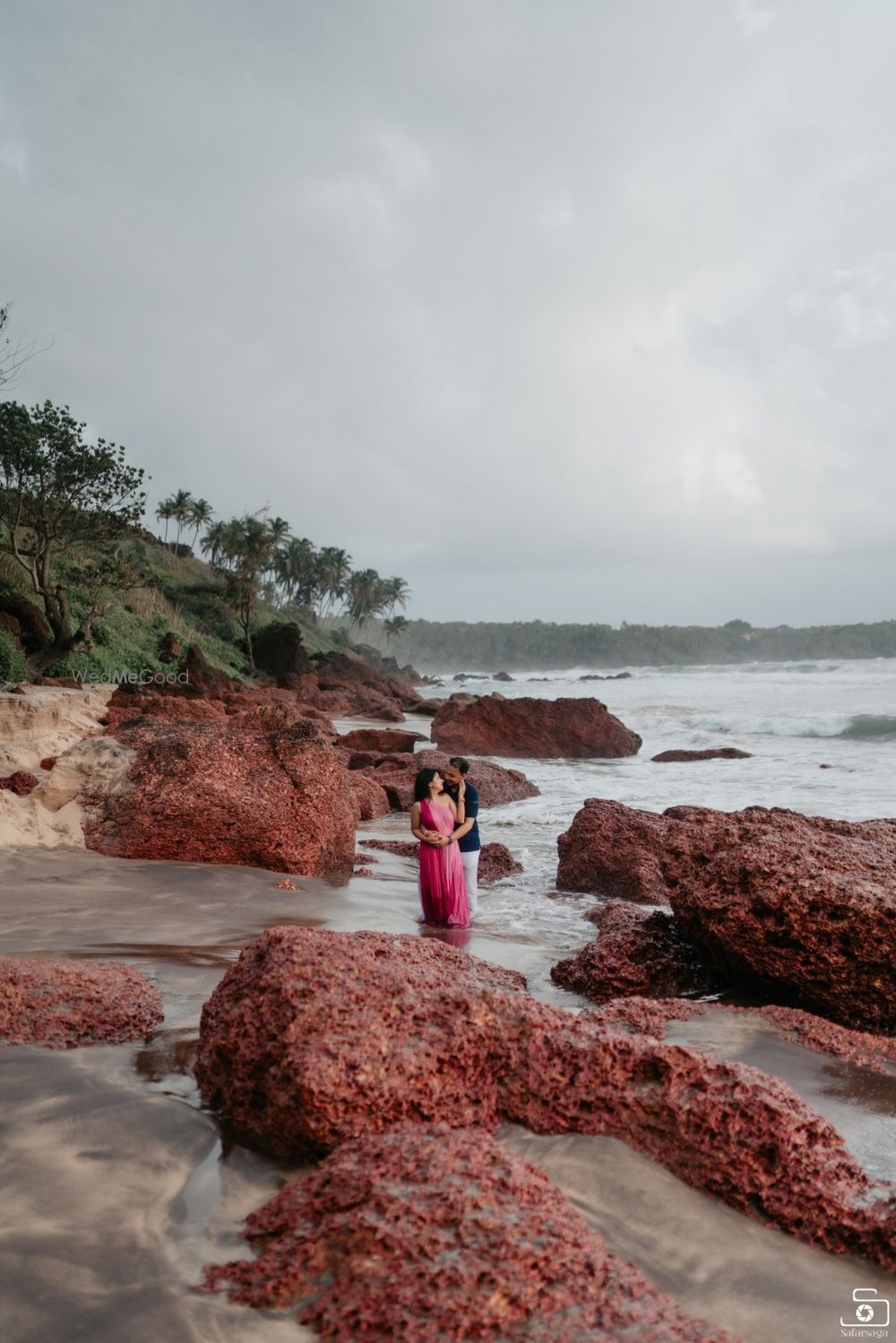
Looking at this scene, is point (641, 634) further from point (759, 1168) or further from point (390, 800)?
point (759, 1168)

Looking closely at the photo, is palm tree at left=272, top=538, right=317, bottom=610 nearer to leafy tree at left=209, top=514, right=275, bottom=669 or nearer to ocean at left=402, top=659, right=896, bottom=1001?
leafy tree at left=209, top=514, right=275, bottom=669

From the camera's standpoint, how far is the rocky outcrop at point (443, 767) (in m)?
11.9

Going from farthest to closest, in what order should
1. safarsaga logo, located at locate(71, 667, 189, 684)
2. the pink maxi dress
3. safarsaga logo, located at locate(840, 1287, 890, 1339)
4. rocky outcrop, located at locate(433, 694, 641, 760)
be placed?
safarsaga logo, located at locate(71, 667, 189, 684), rocky outcrop, located at locate(433, 694, 641, 760), the pink maxi dress, safarsaga logo, located at locate(840, 1287, 890, 1339)

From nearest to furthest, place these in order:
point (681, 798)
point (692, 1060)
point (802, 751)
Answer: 1. point (692, 1060)
2. point (681, 798)
3. point (802, 751)

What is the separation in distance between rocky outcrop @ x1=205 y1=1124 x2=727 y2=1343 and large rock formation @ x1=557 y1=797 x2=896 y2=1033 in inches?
98.5

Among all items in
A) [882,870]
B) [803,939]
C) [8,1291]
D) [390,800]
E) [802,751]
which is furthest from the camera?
[802,751]

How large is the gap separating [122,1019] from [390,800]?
29.1 feet

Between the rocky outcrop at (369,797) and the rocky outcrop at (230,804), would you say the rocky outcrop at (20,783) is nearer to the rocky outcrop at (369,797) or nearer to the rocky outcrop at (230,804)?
the rocky outcrop at (230,804)

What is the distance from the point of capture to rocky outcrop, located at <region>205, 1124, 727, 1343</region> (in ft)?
4.76

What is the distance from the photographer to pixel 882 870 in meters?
4.20

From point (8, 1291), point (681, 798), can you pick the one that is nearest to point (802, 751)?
point (681, 798)

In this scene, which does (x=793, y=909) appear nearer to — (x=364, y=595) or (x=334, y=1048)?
(x=334, y=1048)

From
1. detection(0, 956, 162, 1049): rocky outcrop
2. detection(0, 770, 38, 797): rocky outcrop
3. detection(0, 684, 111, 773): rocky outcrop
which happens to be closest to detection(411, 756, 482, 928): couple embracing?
detection(0, 956, 162, 1049): rocky outcrop

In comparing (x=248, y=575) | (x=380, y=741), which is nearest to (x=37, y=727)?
(x=380, y=741)
